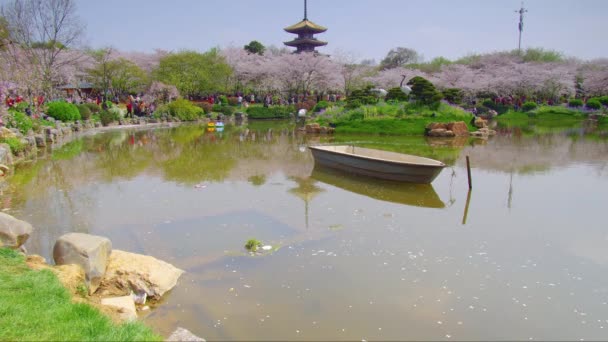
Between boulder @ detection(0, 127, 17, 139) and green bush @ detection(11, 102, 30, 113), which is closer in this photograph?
boulder @ detection(0, 127, 17, 139)

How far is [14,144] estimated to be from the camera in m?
15.1

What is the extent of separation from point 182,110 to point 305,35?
27.0m

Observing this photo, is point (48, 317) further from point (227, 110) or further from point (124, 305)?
point (227, 110)

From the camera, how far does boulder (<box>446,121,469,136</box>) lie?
81.5 feet

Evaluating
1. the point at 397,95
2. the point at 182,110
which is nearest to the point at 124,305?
the point at 397,95

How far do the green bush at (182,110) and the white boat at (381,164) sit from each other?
23.1 meters

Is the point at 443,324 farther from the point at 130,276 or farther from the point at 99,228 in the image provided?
the point at 99,228

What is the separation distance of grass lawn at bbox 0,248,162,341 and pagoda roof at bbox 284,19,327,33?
5483 cm

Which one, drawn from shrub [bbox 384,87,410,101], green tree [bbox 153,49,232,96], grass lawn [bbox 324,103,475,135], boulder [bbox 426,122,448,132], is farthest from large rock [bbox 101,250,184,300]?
green tree [bbox 153,49,232,96]

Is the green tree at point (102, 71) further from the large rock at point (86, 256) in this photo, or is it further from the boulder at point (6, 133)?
the large rock at point (86, 256)

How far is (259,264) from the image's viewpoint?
6.71m

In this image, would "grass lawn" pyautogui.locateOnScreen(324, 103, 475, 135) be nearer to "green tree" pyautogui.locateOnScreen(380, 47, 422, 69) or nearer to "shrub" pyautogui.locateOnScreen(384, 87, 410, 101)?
"shrub" pyautogui.locateOnScreen(384, 87, 410, 101)

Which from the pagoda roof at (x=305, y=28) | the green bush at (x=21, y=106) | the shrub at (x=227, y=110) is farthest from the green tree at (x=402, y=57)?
the green bush at (x=21, y=106)

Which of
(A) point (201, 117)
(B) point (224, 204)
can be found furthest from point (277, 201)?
(A) point (201, 117)
